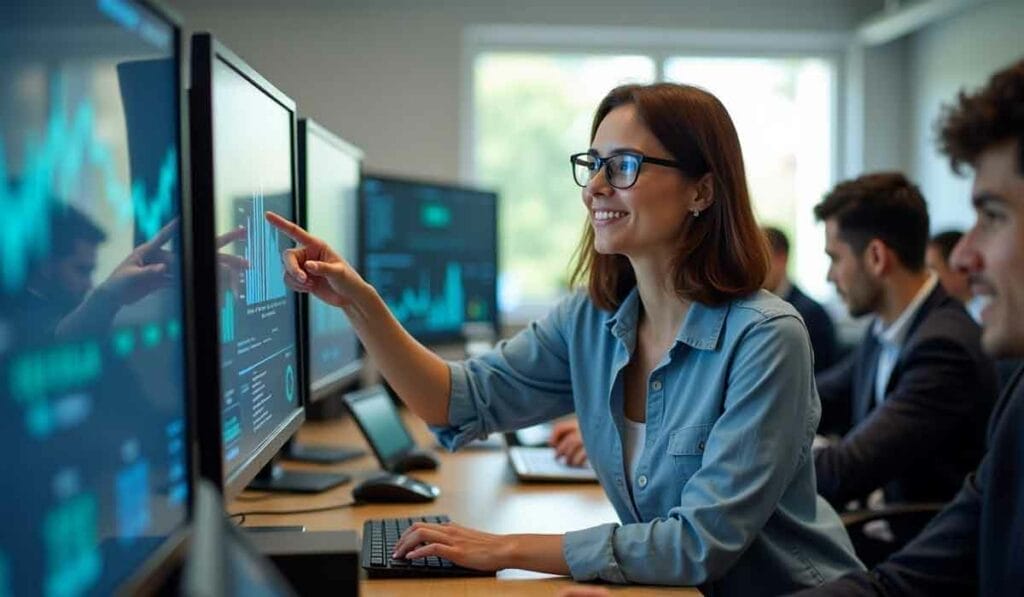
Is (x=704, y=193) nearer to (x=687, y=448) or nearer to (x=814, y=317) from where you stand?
(x=687, y=448)

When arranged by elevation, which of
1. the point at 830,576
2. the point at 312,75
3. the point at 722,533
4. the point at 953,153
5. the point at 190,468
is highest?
the point at 312,75

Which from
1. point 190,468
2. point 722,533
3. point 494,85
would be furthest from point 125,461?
point 494,85

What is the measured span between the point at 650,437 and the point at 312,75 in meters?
3.42

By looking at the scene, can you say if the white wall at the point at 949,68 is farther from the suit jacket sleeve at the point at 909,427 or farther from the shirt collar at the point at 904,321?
the suit jacket sleeve at the point at 909,427

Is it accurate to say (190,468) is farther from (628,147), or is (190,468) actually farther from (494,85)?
(494,85)

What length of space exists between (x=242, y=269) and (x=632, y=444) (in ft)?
2.20

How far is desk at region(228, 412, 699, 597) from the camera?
1.28m

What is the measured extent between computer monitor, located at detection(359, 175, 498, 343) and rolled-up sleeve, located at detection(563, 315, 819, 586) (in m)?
1.17

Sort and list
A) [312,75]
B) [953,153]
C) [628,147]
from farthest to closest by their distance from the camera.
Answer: [312,75], [628,147], [953,153]

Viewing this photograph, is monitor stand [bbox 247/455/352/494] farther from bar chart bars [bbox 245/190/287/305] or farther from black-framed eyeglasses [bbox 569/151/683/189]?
black-framed eyeglasses [bbox 569/151/683/189]

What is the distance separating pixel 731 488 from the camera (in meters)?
1.31

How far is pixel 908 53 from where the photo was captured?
4980 millimetres

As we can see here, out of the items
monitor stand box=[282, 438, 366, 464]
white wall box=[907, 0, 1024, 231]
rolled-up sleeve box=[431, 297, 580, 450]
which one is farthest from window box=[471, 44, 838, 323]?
rolled-up sleeve box=[431, 297, 580, 450]

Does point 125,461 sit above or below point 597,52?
below
